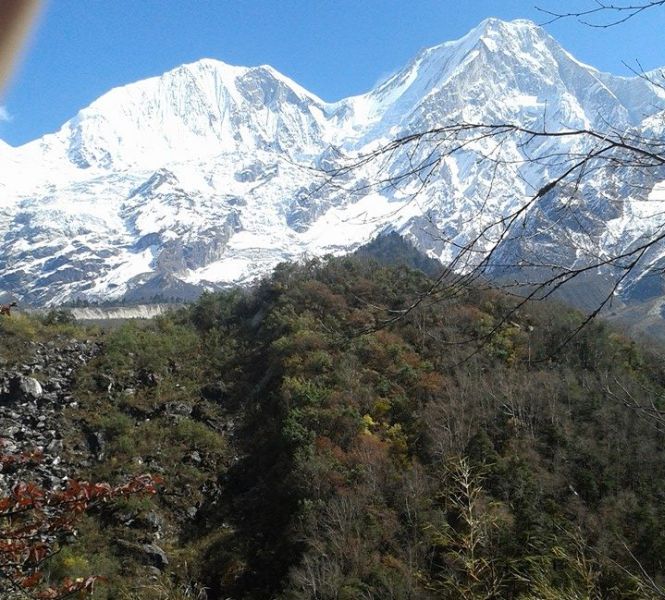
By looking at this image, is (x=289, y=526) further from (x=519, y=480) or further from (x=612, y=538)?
(x=612, y=538)

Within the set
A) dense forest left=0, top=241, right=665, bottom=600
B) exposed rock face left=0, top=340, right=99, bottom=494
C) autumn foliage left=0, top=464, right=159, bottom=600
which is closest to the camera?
autumn foliage left=0, top=464, right=159, bottom=600

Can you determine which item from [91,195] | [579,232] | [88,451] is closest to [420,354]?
[88,451]

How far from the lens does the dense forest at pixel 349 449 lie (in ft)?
39.2

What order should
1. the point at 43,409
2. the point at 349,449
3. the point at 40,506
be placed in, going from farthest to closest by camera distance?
the point at 43,409, the point at 349,449, the point at 40,506

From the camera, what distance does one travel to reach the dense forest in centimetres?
1195

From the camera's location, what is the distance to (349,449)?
1616 centimetres

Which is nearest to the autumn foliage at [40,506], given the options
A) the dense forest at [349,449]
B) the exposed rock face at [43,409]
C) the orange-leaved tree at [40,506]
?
the orange-leaved tree at [40,506]

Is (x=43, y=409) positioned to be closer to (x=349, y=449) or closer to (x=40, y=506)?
(x=349, y=449)

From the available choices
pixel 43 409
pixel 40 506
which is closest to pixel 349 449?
pixel 43 409

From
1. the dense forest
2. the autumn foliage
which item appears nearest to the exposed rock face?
the dense forest

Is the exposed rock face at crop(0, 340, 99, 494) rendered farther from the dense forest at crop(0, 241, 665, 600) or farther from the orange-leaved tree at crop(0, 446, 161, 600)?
the orange-leaved tree at crop(0, 446, 161, 600)

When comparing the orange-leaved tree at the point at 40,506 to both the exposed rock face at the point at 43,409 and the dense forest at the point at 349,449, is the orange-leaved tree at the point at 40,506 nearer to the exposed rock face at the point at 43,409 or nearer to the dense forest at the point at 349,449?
the dense forest at the point at 349,449

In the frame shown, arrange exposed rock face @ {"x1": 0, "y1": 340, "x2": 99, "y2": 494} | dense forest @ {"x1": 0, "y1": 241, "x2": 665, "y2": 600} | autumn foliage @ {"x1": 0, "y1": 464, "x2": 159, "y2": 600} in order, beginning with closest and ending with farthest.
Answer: autumn foliage @ {"x1": 0, "y1": 464, "x2": 159, "y2": 600} → dense forest @ {"x1": 0, "y1": 241, "x2": 665, "y2": 600} → exposed rock face @ {"x1": 0, "y1": 340, "x2": 99, "y2": 494}

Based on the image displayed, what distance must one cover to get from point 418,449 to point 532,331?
8731 mm
